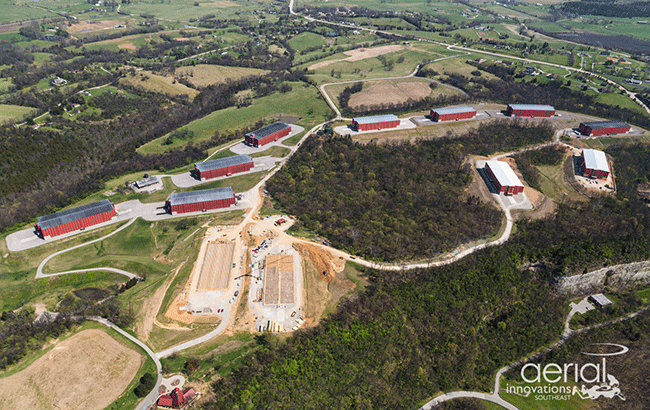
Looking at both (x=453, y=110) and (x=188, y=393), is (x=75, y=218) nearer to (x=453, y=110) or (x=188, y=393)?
(x=188, y=393)

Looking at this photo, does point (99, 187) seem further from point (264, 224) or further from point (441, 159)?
point (441, 159)

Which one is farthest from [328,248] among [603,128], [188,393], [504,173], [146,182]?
[603,128]

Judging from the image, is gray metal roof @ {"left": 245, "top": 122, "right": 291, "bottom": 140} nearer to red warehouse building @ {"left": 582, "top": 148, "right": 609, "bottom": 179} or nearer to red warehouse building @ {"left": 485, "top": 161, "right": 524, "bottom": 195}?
red warehouse building @ {"left": 485, "top": 161, "right": 524, "bottom": 195}

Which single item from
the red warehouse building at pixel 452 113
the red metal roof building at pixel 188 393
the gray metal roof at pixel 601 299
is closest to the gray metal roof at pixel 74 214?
the red metal roof building at pixel 188 393

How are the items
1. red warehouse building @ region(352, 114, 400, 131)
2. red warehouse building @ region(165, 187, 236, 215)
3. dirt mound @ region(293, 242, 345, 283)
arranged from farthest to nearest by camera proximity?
red warehouse building @ region(352, 114, 400, 131)
red warehouse building @ region(165, 187, 236, 215)
dirt mound @ region(293, 242, 345, 283)

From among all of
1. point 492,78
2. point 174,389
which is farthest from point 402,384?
point 492,78

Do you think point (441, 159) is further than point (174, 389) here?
Yes

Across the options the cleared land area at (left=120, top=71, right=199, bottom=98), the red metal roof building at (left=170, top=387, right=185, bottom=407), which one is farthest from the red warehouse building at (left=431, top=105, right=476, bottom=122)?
the red metal roof building at (left=170, top=387, right=185, bottom=407)
